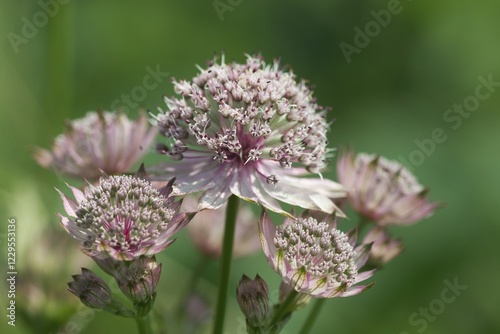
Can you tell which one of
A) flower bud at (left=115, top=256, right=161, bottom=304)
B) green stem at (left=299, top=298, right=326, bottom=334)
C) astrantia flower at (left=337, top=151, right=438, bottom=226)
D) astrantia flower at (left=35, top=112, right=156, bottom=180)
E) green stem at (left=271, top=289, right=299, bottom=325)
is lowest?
green stem at (left=299, top=298, right=326, bottom=334)

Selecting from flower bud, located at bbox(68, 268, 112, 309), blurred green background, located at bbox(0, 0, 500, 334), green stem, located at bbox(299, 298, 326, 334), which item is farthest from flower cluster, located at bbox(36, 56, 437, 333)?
blurred green background, located at bbox(0, 0, 500, 334)

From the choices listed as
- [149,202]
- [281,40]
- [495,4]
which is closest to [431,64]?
[495,4]

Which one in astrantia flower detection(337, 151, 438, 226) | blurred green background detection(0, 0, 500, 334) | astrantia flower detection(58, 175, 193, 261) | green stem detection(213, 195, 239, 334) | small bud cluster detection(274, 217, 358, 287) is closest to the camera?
astrantia flower detection(58, 175, 193, 261)

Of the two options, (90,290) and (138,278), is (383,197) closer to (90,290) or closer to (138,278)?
(138,278)

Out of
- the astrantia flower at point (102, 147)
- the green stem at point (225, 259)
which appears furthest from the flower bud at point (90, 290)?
the astrantia flower at point (102, 147)

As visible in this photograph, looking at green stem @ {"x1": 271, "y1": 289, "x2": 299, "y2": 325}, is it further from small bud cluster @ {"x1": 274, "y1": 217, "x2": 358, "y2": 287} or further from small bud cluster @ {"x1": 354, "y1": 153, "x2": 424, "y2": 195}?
small bud cluster @ {"x1": 354, "y1": 153, "x2": 424, "y2": 195}

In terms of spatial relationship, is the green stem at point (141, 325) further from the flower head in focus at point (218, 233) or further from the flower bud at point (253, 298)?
the flower head in focus at point (218, 233)
